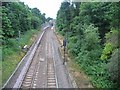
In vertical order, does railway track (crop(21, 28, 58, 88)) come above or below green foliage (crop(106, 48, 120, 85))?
below

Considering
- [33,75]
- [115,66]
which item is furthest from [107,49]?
[33,75]

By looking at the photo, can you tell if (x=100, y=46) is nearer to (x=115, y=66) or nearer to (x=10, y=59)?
(x=115, y=66)

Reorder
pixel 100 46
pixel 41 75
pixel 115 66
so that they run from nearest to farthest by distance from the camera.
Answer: pixel 115 66, pixel 41 75, pixel 100 46

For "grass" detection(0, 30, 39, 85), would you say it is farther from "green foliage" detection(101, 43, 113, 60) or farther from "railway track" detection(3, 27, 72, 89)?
"green foliage" detection(101, 43, 113, 60)

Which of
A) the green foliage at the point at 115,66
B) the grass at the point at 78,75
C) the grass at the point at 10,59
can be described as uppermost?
the green foliage at the point at 115,66

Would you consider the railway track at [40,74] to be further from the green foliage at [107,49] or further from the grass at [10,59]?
the green foliage at [107,49]

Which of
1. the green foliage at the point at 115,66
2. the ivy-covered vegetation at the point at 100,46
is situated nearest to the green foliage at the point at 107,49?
the ivy-covered vegetation at the point at 100,46

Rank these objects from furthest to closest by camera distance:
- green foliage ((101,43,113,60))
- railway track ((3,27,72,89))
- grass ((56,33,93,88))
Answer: green foliage ((101,43,113,60)), grass ((56,33,93,88)), railway track ((3,27,72,89))

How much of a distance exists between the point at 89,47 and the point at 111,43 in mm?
7215

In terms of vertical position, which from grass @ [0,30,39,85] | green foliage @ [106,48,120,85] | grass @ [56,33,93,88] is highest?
green foliage @ [106,48,120,85]

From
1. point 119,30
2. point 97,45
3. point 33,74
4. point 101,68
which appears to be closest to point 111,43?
point 119,30

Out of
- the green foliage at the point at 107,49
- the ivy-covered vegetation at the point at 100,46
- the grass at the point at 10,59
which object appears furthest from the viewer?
the grass at the point at 10,59

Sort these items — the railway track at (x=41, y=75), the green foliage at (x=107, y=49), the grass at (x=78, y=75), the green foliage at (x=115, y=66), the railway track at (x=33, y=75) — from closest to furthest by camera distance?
the green foliage at (x=115, y=66)
the railway track at (x=33, y=75)
the railway track at (x=41, y=75)
the grass at (x=78, y=75)
the green foliage at (x=107, y=49)

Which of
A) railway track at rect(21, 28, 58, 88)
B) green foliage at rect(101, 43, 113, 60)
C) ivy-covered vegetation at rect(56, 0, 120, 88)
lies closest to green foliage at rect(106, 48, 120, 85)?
ivy-covered vegetation at rect(56, 0, 120, 88)
